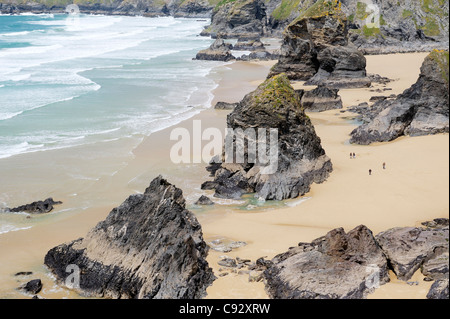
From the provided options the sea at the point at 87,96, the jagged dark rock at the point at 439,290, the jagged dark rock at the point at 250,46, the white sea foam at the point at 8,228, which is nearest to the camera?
the jagged dark rock at the point at 439,290

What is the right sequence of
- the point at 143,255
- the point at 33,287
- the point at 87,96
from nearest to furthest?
the point at 143,255 < the point at 33,287 < the point at 87,96

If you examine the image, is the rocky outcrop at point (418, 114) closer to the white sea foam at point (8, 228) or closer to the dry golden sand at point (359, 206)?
the dry golden sand at point (359, 206)

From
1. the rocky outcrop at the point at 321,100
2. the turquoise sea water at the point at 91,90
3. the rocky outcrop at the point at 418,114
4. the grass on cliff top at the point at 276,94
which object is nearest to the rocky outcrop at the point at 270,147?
the grass on cliff top at the point at 276,94

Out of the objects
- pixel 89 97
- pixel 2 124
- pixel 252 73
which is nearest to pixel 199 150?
pixel 2 124

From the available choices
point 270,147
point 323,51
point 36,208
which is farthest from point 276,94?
point 323,51

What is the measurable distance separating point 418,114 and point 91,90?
97.6ft

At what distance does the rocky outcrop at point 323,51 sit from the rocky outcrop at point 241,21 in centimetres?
5419

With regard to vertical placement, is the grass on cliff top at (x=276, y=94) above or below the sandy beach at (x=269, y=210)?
above

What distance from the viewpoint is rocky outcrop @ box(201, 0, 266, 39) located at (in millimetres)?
111188

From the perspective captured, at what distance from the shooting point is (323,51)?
177 feet

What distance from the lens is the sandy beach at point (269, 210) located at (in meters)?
17.8

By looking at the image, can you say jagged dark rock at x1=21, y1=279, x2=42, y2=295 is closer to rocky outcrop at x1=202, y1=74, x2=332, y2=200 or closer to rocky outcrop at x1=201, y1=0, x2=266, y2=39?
rocky outcrop at x1=202, y1=74, x2=332, y2=200

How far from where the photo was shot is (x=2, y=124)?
3859cm

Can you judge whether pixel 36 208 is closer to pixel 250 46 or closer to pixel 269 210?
pixel 269 210
